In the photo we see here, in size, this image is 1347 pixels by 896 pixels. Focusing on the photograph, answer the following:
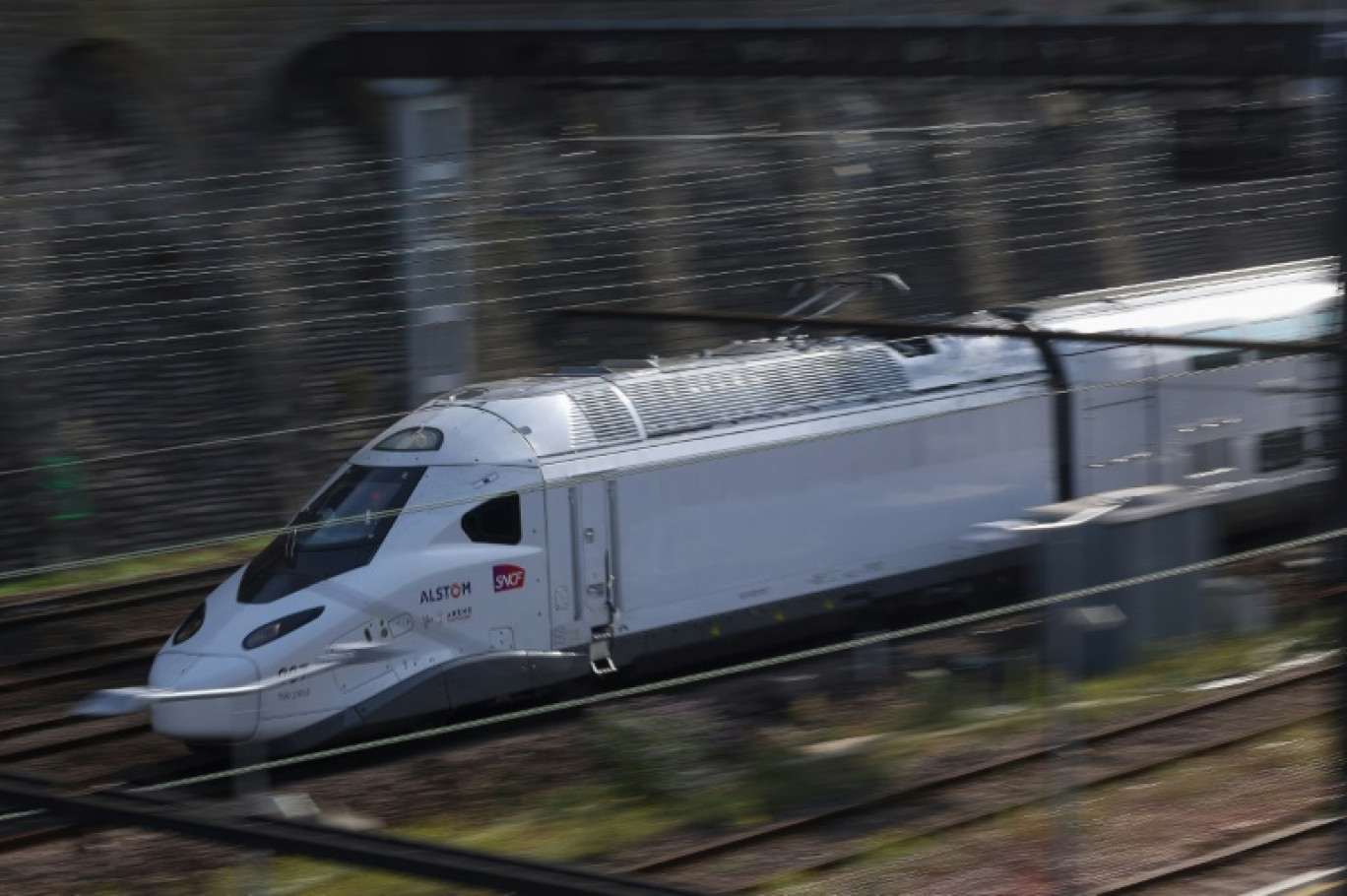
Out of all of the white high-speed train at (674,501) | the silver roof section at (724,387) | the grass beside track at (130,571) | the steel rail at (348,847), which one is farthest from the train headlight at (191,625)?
the steel rail at (348,847)

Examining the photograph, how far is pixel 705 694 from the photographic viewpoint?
410 centimetres

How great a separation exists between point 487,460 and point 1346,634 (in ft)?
16.0

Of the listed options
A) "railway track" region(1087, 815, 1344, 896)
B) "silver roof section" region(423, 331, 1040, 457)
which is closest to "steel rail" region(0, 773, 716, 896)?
"railway track" region(1087, 815, 1344, 896)

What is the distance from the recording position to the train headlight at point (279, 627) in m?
6.20

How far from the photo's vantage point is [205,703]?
5844 mm

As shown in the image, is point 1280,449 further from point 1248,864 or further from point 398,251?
point 398,251

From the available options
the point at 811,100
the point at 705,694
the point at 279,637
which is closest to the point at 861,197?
the point at 811,100

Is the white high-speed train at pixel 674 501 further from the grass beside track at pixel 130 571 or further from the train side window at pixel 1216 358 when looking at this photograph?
the grass beside track at pixel 130 571

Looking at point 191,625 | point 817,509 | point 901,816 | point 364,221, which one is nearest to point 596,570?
point 817,509

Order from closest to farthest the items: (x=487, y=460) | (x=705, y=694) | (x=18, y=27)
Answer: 1. (x=705, y=694)
2. (x=487, y=460)
3. (x=18, y=27)

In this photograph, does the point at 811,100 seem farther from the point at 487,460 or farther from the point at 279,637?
the point at 279,637

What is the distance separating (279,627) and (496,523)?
0.92 m

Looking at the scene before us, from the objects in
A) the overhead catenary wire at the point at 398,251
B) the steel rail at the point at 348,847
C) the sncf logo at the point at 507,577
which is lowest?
the sncf logo at the point at 507,577

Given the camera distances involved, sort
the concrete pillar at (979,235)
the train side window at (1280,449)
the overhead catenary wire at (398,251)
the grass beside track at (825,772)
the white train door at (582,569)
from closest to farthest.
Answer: the grass beside track at (825,772) → the train side window at (1280,449) → the white train door at (582,569) → the overhead catenary wire at (398,251) → the concrete pillar at (979,235)
